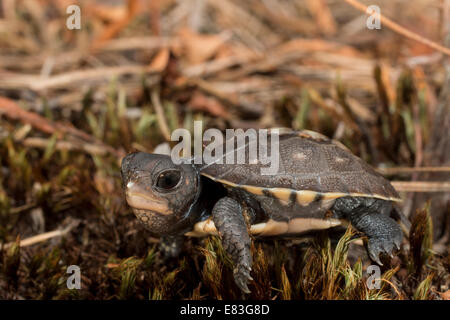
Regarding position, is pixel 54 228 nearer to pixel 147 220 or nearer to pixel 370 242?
pixel 147 220

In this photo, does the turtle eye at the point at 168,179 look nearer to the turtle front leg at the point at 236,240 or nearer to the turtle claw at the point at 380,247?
the turtle front leg at the point at 236,240

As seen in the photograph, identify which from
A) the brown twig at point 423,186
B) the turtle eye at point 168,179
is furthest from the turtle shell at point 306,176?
the brown twig at point 423,186

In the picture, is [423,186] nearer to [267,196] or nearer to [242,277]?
[267,196]

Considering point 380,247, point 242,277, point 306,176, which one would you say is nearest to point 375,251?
point 380,247

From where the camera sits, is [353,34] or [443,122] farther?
[353,34]

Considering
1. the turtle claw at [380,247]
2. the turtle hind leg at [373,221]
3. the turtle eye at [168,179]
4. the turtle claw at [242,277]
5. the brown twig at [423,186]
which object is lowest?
the turtle claw at [242,277]

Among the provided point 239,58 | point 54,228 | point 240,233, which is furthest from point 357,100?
point 54,228
